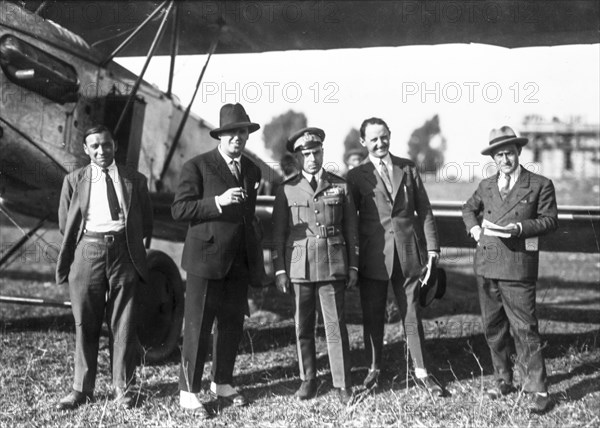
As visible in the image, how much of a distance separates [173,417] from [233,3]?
4053 mm

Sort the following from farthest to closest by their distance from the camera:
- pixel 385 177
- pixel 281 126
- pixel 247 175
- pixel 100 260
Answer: pixel 281 126
pixel 385 177
pixel 247 175
pixel 100 260

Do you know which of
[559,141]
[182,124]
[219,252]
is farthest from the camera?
[559,141]

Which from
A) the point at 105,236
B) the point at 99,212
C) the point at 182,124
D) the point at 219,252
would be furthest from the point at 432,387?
the point at 182,124

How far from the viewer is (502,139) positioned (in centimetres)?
397

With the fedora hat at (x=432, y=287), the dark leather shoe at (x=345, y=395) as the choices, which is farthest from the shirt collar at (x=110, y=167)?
the fedora hat at (x=432, y=287)

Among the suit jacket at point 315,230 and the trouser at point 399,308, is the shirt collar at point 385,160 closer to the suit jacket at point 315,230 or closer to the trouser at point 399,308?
the suit jacket at point 315,230

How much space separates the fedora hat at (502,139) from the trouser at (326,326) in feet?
4.31

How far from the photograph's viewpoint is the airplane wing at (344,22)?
18.1 ft

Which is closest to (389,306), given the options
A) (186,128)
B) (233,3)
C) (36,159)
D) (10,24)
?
(186,128)

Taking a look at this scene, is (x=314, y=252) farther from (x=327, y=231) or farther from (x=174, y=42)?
(x=174, y=42)

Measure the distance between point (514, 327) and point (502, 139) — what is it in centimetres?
122

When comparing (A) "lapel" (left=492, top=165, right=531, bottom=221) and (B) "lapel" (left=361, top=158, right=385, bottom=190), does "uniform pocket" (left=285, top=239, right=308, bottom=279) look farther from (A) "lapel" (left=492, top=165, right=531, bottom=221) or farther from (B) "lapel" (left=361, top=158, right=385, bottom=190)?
(A) "lapel" (left=492, top=165, right=531, bottom=221)

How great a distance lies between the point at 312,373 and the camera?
4035 mm

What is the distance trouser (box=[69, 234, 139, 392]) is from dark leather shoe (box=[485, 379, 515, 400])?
7.66ft
